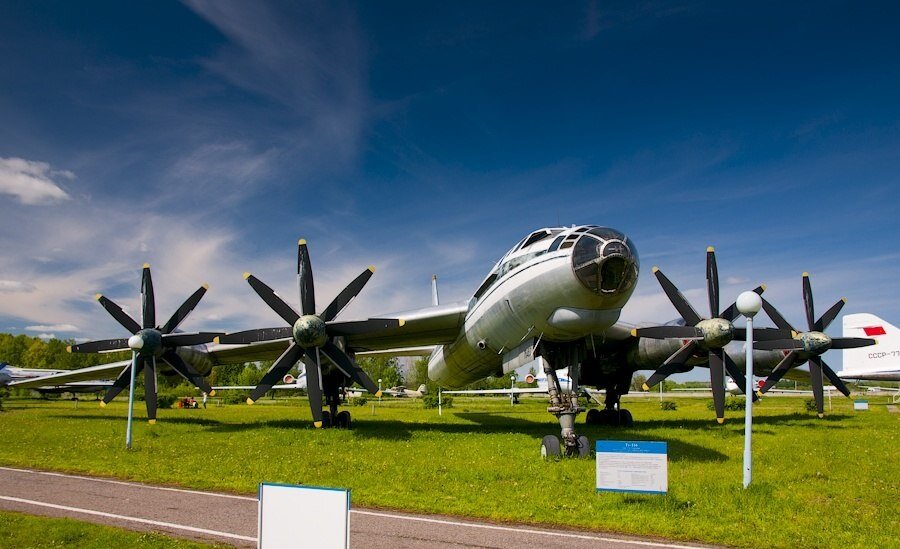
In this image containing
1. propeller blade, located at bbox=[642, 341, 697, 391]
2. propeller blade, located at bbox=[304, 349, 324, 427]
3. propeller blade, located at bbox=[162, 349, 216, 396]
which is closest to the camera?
propeller blade, located at bbox=[304, 349, 324, 427]

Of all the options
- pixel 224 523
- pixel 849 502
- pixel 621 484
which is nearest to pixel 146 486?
pixel 224 523

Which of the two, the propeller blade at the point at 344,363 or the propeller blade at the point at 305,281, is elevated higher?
the propeller blade at the point at 305,281

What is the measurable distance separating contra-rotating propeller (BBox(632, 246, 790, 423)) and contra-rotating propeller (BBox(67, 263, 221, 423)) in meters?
16.9

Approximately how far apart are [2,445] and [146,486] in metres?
9.87

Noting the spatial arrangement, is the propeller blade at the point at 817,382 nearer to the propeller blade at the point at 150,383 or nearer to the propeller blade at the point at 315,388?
the propeller blade at the point at 315,388

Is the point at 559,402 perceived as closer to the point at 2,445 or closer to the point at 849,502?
the point at 849,502

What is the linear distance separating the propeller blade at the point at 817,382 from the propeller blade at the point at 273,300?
20.9 metres

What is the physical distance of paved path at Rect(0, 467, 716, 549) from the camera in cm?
760

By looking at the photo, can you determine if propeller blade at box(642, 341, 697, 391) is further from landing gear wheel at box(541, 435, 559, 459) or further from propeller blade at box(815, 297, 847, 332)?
propeller blade at box(815, 297, 847, 332)

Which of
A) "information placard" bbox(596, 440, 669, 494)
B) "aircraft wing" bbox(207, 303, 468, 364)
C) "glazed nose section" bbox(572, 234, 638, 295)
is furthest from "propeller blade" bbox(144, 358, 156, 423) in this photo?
"information placard" bbox(596, 440, 669, 494)

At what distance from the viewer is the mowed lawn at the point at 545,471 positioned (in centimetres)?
848

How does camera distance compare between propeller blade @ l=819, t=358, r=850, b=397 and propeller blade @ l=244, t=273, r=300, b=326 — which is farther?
propeller blade @ l=819, t=358, r=850, b=397

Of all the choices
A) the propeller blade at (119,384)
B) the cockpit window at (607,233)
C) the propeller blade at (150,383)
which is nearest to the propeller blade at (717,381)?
the cockpit window at (607,233)

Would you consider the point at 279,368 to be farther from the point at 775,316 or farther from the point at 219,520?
the point at 775,316
